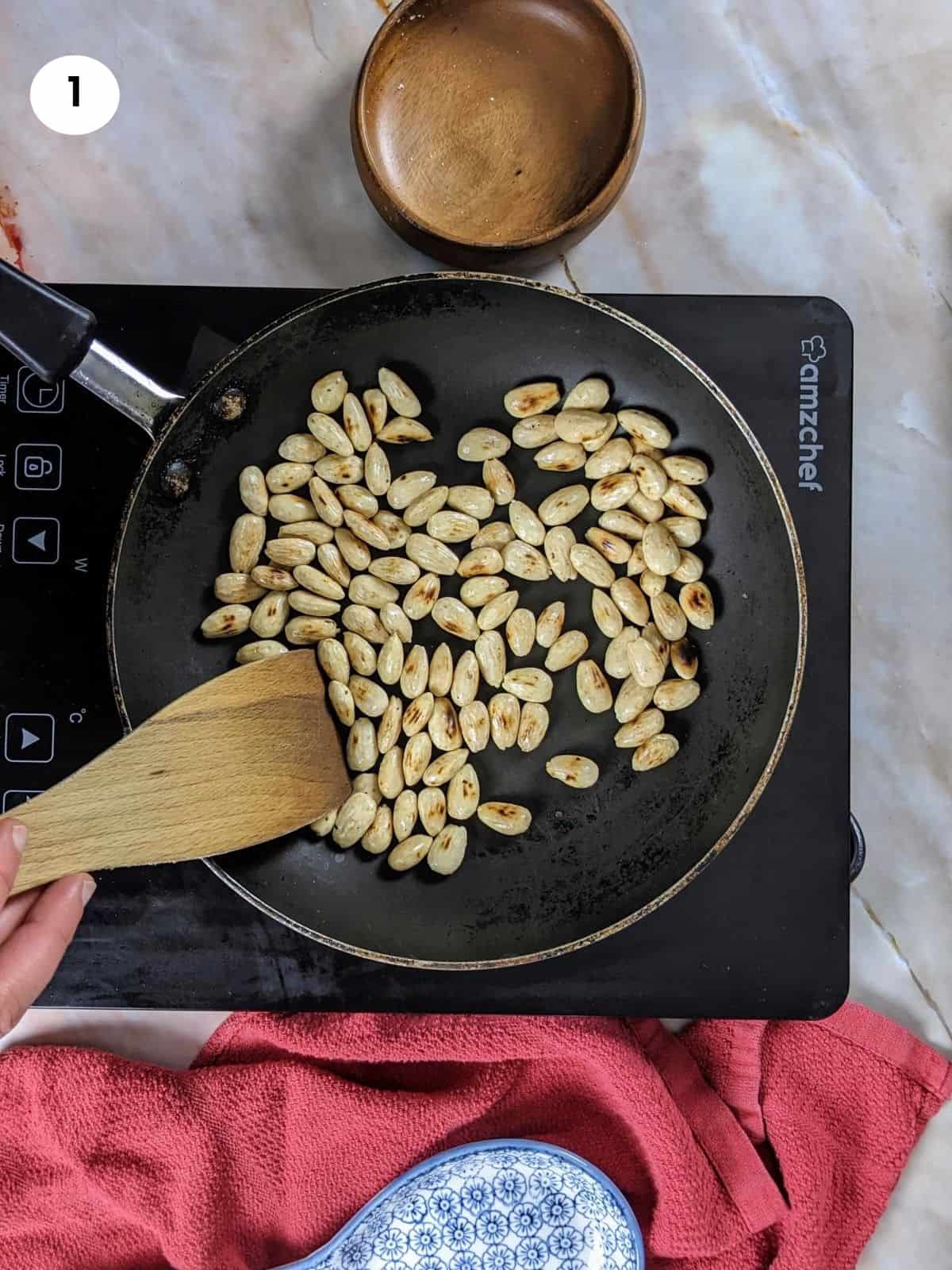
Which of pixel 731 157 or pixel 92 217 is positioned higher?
pixel 731 157

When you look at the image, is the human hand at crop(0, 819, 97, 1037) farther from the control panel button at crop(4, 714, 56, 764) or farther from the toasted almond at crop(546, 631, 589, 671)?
the toasted almond at crop(546, 631, 589, 671)

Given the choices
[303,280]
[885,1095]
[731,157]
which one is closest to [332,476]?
[303,280]

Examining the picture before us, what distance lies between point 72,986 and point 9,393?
27cm

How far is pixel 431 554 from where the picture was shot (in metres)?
0.51

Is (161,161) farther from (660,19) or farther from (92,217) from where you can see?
(660,19)

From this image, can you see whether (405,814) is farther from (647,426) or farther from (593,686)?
(647,426)

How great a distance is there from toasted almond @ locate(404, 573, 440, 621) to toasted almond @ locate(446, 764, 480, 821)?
0.24 ft

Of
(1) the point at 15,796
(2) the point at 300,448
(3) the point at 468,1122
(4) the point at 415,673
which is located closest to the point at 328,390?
(2) the point at 300,448

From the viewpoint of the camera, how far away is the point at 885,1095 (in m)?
0.56

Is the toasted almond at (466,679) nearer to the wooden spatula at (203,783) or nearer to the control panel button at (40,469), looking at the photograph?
the wooden spatula at (203,783)

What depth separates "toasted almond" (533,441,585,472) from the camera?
502 millimetres

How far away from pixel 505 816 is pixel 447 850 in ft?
0.10

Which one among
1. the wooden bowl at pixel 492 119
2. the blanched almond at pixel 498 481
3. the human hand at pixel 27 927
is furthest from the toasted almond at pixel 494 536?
the human hand at pixel 27 927

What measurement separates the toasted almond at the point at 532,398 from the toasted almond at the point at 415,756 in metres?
0.15
